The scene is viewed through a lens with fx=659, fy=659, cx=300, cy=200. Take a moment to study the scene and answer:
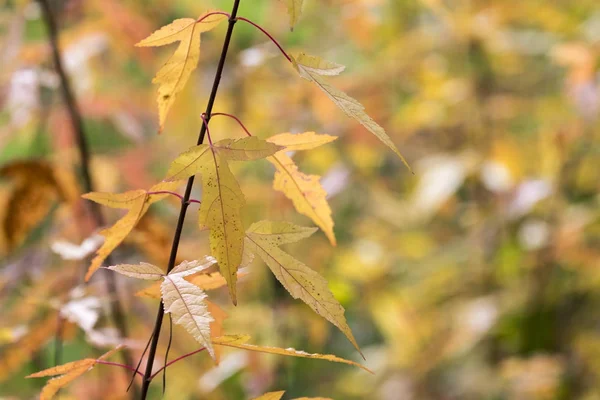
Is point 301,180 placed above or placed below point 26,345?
above

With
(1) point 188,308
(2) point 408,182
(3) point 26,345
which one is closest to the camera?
(1) point 188,308

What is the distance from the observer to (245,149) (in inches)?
13.2

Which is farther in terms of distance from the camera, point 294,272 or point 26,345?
point 26,345

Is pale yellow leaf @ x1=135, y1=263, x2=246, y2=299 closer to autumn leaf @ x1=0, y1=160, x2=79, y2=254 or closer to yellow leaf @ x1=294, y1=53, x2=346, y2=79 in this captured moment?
yellow leaf @ x1=294, y1=53, x2=346, y2=79

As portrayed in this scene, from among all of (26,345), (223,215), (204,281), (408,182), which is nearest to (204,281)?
(204,281)

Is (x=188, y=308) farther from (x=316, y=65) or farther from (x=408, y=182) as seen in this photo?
(x=408, y=182)

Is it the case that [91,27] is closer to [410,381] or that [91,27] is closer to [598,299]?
[410,381]

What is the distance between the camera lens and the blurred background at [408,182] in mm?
1051

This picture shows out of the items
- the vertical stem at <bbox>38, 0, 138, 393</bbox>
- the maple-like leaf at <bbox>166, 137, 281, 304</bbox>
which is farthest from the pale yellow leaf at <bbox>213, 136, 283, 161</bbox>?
the vertical stem at <bbox>38, 0, 138, 393</bbox>

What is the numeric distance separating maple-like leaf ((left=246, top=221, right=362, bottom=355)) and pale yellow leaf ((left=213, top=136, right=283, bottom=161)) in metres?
0.05

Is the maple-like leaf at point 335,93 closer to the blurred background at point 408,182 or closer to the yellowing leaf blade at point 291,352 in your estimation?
the yellowing leaf blade at point 291,352

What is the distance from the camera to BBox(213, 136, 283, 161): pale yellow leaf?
0.33 m

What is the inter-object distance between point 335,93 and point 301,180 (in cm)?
8

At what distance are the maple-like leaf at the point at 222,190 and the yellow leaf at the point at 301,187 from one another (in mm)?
61
